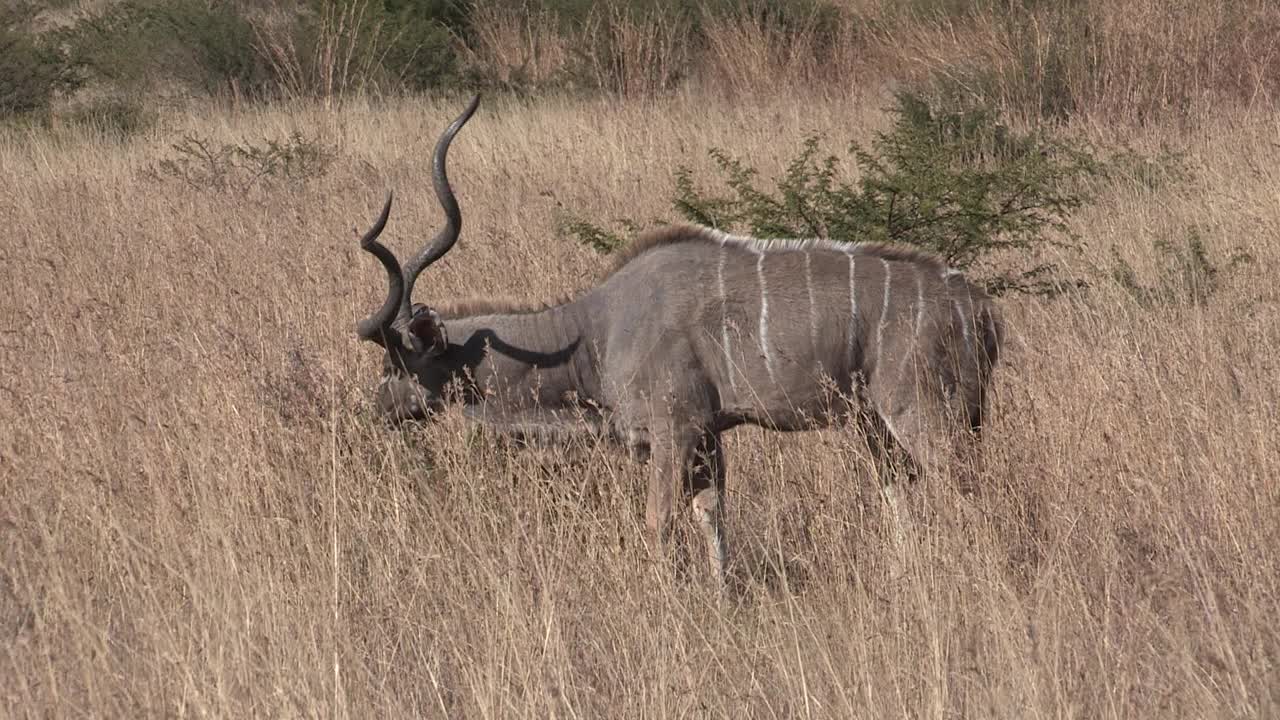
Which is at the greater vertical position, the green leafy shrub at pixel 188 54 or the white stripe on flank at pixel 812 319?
the green leafy shrub at pixel 188 54

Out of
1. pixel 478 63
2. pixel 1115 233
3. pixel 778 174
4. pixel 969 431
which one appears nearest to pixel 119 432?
pixel 969 431

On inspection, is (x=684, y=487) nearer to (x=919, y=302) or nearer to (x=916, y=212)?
(x=919, y=302)

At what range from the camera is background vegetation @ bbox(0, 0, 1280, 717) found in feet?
11.4

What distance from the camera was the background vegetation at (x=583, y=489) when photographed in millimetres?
3467

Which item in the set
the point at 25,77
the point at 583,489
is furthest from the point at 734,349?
the point at 25,77

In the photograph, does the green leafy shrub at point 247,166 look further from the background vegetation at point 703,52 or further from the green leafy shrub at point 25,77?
the green leafy shrub at point 25,77

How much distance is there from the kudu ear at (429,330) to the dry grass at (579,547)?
0.98 ft

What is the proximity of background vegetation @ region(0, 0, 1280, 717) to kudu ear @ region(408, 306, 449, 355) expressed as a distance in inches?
11.5

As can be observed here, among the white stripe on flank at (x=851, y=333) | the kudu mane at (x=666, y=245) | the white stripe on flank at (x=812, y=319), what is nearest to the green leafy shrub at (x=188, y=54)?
the kudu mane at (x=666, y=245)

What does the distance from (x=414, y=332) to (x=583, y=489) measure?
0.96 metres

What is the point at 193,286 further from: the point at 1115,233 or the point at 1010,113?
the point at 1010,113

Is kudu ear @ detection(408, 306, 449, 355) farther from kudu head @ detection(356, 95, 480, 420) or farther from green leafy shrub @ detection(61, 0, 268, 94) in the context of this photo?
green leafy shrub @ detection(61, 0, 268, 94)

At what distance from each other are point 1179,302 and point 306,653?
4557mm

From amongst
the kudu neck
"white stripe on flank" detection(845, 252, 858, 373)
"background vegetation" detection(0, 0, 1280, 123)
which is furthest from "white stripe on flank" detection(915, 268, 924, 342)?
"background vegetation" detection(0, 0, 1280, 123)
